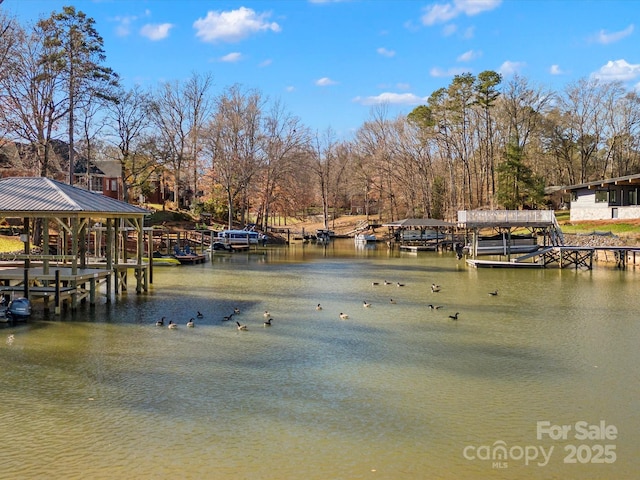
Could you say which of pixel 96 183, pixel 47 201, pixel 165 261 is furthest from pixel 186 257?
pixel 96 183

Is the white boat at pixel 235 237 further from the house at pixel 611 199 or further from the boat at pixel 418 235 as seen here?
the house at pixel 611 199

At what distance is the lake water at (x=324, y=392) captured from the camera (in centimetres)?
784

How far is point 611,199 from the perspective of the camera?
46.7m

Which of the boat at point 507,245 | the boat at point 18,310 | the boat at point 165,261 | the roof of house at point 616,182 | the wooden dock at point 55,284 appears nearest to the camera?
the boat at point 18,310

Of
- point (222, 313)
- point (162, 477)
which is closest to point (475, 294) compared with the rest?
point (222, 313)

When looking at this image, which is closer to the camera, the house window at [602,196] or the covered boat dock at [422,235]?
the house window at [602,196]

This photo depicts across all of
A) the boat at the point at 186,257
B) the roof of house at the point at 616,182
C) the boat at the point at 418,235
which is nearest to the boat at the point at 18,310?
the boat at the point at 186,257

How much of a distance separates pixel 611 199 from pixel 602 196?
81 cm

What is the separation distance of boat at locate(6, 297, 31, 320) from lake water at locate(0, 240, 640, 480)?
1.30 ft

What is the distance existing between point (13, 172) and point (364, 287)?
28.9 meters

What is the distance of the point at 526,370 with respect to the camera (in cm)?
1234

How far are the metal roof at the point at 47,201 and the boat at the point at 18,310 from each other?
3097 millimetres

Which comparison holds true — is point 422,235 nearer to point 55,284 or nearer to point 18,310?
point 55,284

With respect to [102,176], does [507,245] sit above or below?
below
